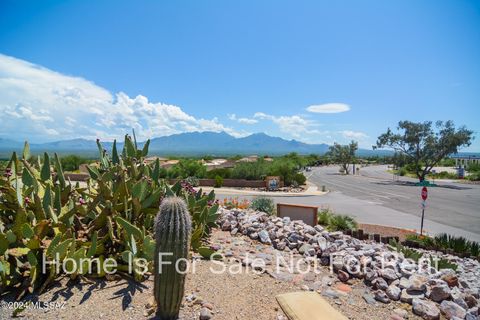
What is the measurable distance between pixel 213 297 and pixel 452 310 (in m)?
3.09

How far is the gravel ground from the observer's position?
3.35 meters

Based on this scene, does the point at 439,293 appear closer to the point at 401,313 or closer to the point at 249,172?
the point at 401,313

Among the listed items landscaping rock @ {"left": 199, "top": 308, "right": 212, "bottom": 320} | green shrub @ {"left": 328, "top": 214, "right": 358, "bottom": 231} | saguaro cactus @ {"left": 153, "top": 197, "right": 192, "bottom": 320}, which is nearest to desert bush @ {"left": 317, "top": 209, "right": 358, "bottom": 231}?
green shrub @ {"left": 328, "top": 214, "right": 358, "bottom": 231}

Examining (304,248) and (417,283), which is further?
(304,248)

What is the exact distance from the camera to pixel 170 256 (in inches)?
119

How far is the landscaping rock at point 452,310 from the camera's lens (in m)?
3.90

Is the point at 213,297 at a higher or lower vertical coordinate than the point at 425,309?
higher

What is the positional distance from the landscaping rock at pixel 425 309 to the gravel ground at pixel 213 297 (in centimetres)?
11

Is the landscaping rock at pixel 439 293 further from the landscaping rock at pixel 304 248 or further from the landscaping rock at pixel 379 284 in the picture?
the landscaping rock at pixel 304 248

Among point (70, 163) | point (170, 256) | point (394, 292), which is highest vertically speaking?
point (170, 256)

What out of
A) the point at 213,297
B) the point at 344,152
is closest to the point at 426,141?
the point at 344,152

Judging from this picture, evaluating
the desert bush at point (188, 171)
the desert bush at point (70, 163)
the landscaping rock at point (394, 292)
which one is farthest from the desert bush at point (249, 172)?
the landscaping rock at point (394, 292)

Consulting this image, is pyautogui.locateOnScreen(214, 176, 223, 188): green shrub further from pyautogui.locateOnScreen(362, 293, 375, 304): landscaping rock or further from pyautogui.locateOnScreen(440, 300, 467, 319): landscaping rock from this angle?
pyautogui.locateOnScreen(440, 300, 467, 319): landscaping rock

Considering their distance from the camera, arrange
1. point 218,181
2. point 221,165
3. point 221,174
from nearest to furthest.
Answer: point 218,181 → point 221,174 → point 221,165
